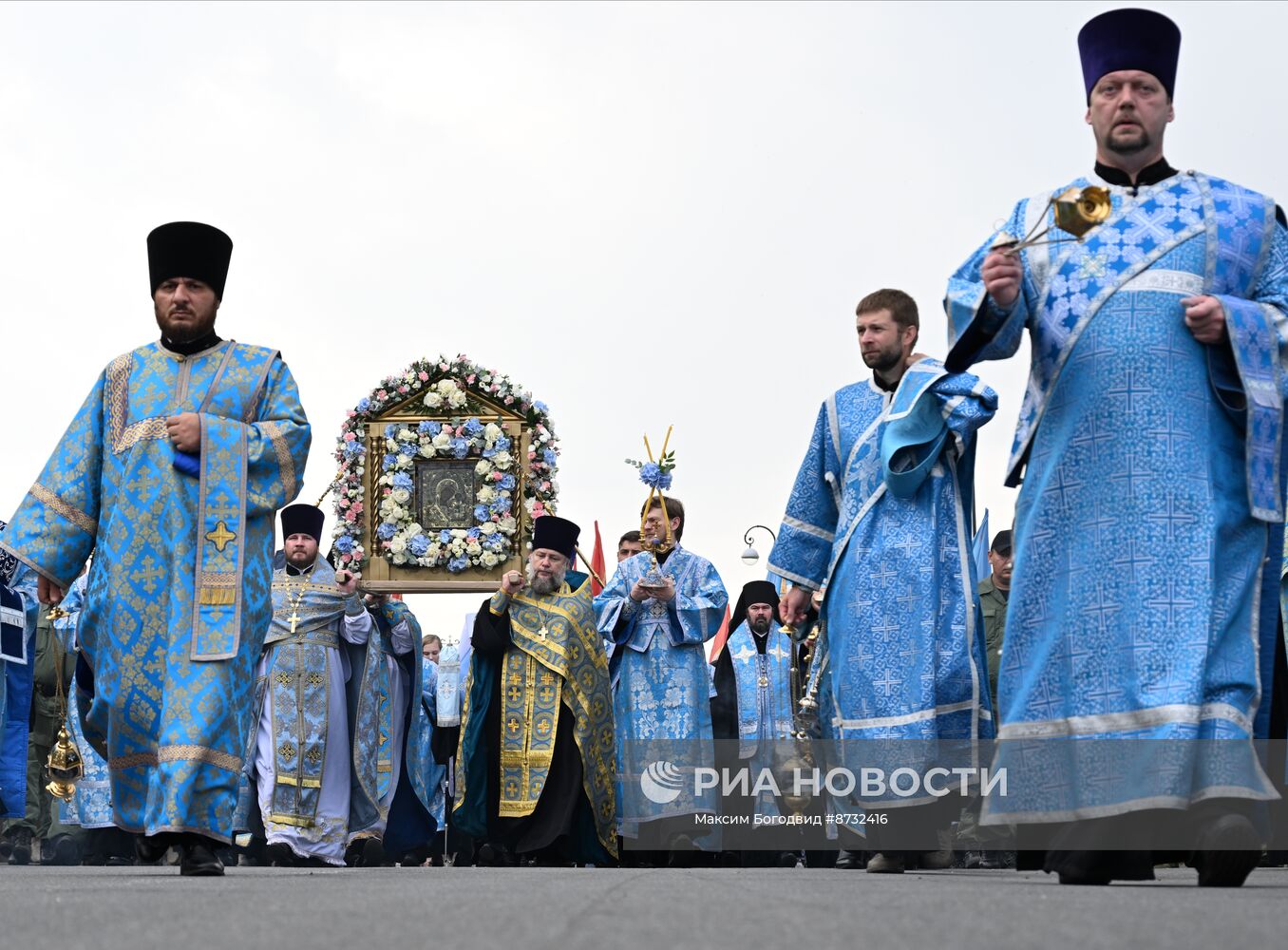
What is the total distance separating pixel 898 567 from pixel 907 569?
42mm

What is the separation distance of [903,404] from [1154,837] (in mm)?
3137

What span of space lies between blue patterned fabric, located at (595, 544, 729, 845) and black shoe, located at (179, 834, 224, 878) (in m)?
6.73

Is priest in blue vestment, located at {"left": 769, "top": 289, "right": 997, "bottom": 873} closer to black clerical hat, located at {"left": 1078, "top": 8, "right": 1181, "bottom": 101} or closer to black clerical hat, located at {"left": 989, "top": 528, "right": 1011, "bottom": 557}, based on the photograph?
black clerical hat, located at {"left": 1078, "top": 8, "right": 1181, "bottom": 101}

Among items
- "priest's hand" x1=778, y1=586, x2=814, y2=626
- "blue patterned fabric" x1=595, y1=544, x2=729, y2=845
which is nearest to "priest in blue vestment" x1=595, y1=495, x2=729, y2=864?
"blue patterned fabric" x1=595, y1=544, x2=729, y2=845

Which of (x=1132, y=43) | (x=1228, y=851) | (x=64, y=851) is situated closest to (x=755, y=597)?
(x=64, y=851)

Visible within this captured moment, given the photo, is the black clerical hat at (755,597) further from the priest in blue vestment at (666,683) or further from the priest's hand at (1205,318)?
the priest's hand at (1205,318)

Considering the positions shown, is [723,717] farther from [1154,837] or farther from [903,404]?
[1154,837]

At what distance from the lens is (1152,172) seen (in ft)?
21.6

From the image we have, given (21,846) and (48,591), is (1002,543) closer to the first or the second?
(48,591)

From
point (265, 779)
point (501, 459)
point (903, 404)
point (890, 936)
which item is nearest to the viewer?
point (890, 936)

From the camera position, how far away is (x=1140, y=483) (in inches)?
246

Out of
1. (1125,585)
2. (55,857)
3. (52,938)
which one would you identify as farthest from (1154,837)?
(55,857)

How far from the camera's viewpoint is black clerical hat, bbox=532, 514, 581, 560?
1320 centimetres

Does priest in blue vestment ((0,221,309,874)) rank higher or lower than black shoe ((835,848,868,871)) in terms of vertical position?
higher
